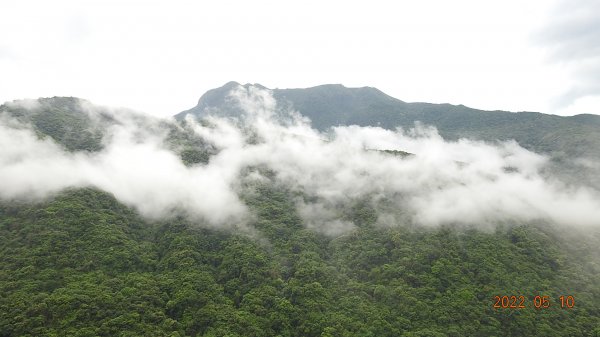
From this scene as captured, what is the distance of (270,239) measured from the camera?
9731cm

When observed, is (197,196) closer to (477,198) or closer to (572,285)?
(477,198)

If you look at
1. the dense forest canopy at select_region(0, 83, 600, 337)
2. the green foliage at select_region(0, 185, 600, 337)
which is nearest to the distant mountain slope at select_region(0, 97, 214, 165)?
the dense forest canopy at select_region(0, 83, 600, 337)

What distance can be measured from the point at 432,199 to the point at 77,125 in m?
121

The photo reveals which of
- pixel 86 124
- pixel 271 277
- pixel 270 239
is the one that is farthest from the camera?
pixel 86 124

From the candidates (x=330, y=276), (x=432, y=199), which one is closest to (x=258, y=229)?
(x=330, y=276)

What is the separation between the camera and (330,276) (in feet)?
276

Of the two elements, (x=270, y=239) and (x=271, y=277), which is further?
(x=270, y=239)

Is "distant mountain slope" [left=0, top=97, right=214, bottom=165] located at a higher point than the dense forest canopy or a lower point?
higher

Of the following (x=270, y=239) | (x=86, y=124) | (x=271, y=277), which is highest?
(x=86, y=124)

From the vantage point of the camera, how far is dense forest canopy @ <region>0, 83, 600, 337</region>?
66.4 metres

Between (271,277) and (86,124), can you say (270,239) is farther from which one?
(86,124)

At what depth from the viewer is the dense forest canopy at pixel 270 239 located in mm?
66438

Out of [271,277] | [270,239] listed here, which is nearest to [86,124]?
[270,239]

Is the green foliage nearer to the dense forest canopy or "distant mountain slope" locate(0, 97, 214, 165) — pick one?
the dense forest canopy
